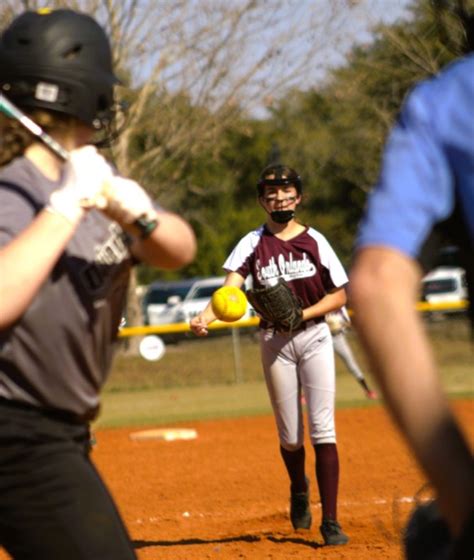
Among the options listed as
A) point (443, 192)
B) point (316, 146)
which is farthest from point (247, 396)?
point (316, 146)

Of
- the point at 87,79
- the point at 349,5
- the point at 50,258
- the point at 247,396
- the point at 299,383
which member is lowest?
the point at 247,396

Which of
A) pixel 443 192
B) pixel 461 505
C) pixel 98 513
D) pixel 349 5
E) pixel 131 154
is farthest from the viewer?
pixel 131 154

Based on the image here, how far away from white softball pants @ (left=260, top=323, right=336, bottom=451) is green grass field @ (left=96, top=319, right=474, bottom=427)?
25.2 ft

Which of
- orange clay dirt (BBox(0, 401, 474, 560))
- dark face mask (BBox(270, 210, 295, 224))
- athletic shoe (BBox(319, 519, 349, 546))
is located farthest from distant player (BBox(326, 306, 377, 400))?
athletic shoe (BBox(319, 519, 349, 546))

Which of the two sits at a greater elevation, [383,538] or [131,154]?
[131,154]

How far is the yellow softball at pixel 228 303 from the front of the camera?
7.84m

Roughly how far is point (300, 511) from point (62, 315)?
16.7 feet

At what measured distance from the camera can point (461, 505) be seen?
1766 mm

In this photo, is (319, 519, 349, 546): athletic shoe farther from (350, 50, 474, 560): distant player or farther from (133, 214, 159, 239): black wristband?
(350, 50, 474, 560): distant player

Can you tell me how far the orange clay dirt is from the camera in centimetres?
739

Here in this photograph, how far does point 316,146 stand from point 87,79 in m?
40.5

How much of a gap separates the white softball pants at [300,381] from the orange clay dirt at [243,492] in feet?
2.11

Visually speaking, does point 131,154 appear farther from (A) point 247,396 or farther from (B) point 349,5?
(A) point 247,396

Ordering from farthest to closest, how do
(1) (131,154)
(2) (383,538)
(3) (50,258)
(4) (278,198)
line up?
1. (1) (131,154)
2. (4) (278,198)
3. (2) (383,538)
4. (3) (50,258)
